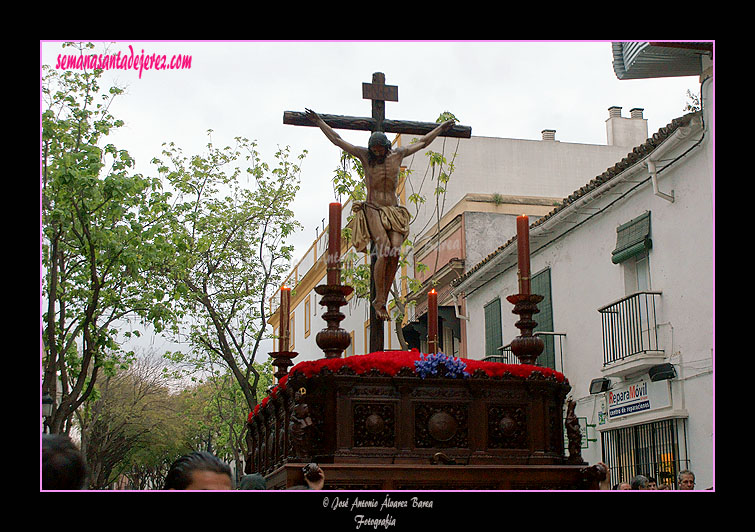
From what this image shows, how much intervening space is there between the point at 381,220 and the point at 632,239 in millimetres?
8567

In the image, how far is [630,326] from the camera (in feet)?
44.7

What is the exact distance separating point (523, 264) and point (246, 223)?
15.2 meters

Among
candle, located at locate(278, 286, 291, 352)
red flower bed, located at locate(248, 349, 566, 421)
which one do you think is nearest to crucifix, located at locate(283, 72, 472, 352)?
red flower bed, located at locate(248, 349, 566, 421)

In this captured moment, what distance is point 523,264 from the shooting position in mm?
6738

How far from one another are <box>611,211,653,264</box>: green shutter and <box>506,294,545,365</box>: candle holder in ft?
24.3

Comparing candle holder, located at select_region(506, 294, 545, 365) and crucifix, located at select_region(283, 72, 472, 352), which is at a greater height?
crucifix, located at select_region(283, 72, 472, 352)

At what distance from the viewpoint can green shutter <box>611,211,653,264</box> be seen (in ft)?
44.9

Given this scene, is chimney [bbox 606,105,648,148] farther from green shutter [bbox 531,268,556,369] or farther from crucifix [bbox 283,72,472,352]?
crucifix [bbox 283,72,472,352]

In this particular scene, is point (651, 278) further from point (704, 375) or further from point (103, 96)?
point (103, 96)

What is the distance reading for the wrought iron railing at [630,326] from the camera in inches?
522

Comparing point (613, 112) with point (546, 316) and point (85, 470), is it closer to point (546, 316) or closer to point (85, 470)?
point (546, 316)
